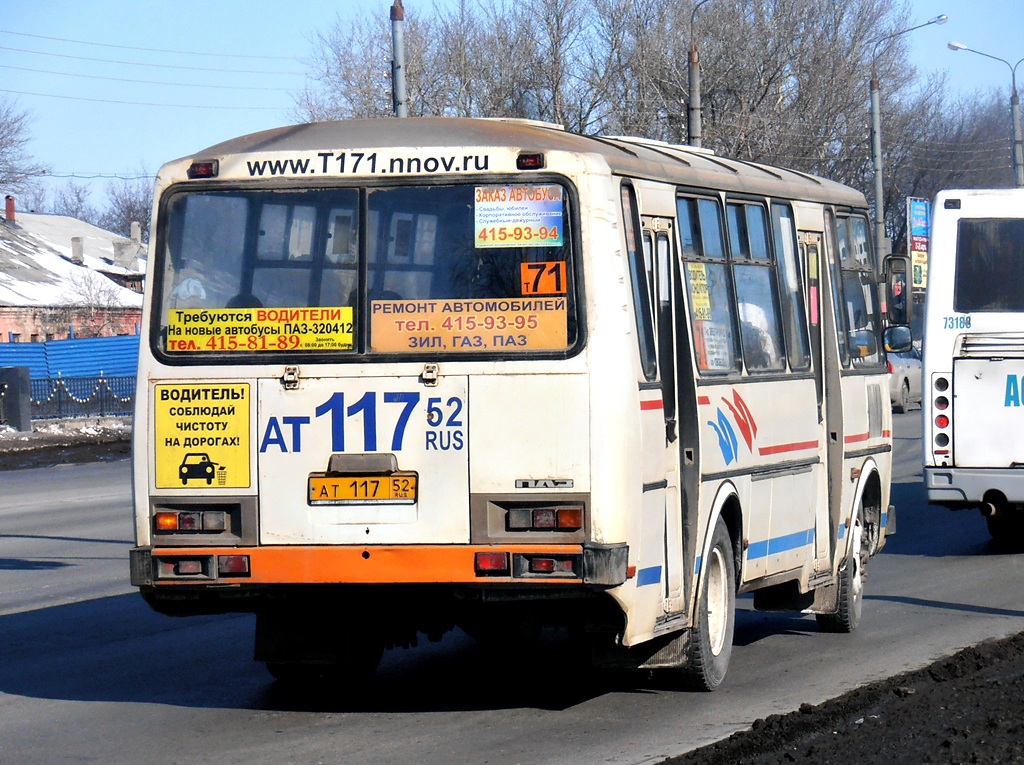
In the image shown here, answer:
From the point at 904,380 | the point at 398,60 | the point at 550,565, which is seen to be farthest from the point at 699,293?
the point at 904,380

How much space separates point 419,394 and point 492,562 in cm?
80

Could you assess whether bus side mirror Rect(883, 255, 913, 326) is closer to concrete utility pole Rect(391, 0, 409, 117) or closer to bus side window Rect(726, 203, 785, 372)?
bus side window Rect(726, 203, 785, 372)

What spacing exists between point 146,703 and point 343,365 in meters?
2.09

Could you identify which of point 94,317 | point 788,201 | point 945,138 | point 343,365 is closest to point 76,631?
point 343,365

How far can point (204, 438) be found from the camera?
7109 mm

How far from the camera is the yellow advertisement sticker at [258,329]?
23.3 feet

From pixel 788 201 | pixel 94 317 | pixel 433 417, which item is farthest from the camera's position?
pixel 94 317

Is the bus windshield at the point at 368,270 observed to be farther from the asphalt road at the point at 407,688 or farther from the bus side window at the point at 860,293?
the bus side window at the point at 860,293

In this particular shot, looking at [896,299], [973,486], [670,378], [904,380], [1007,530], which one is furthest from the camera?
[904,380]

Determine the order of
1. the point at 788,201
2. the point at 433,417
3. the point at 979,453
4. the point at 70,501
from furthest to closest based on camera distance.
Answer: the point at 70,501 < the point at 979,453 < the point at 788,201 < the point at 433,417

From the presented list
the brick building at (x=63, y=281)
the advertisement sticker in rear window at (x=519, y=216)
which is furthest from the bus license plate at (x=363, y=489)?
the brick building at (x=63, y=281)

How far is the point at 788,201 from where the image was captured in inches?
376

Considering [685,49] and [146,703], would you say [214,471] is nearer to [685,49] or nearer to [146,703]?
[146,703]

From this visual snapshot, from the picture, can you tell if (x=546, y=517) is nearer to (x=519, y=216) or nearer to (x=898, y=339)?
(x=519, y=216)
